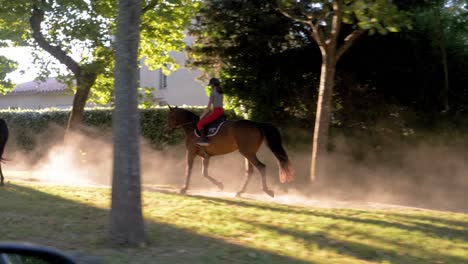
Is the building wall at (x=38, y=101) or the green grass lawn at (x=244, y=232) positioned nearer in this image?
the green grass lawn at (x=244, y=232)

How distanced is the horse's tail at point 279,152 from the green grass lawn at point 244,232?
184cm

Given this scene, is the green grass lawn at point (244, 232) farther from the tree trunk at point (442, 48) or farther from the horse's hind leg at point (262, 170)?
the tree trunk at point (442, 48)

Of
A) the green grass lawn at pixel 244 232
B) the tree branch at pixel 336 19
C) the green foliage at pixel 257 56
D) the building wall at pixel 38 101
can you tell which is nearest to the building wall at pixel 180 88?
the building wall at pixel 38 101

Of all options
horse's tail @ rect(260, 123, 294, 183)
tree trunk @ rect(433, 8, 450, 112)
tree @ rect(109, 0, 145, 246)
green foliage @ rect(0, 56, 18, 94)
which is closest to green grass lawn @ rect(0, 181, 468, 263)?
tree @ rect(109, 0, 145, 246)

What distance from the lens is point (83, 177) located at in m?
19.5

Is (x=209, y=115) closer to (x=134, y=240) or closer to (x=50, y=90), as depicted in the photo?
(x=134, y=240)

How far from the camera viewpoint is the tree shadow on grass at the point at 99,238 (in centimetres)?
706

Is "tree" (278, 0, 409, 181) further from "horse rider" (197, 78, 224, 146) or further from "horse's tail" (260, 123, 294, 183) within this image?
"horse rider" (197, 78, 224, 146)

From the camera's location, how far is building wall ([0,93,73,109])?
133 feet

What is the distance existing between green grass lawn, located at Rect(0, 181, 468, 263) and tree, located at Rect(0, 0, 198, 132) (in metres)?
7.17

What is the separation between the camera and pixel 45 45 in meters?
18.0

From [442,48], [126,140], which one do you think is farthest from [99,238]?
[442,48]

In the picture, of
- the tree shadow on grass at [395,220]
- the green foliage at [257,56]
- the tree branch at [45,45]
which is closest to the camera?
the tree shadow on grass at [395,220]

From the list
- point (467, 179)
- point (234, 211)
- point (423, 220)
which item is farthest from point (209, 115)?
point (467, 179)
